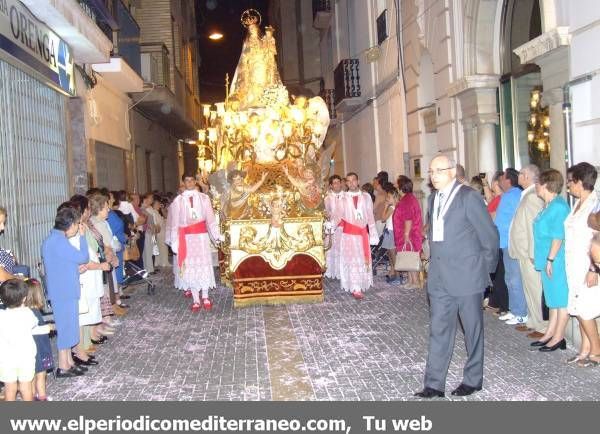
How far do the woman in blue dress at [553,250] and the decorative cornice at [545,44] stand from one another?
1.98m

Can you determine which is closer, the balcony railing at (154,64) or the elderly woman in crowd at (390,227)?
the elderly woman in crowd at (390,227)

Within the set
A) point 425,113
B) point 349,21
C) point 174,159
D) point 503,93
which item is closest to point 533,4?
point 503,93

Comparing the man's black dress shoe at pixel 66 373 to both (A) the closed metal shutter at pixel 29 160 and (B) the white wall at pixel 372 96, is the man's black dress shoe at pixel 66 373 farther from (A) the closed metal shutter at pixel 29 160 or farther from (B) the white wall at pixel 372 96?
(B) the white wall at pixel 372 96

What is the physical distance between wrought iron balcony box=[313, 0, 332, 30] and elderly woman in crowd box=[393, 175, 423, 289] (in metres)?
16.7

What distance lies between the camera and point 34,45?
10617 mm

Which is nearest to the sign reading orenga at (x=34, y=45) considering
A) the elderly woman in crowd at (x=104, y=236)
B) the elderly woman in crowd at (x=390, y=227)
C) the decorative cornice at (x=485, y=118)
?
the elderly woman in crowd at (x=104, y=236)

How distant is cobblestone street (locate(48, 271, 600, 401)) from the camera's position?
257 inches

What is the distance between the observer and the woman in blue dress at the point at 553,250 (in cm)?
756

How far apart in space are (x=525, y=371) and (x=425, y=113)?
9.64m

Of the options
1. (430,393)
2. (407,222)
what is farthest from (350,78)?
(430,393)

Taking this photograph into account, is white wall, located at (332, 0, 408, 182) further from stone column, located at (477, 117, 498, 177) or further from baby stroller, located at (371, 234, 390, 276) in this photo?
stone column, located at (477, 117, 498, 177)

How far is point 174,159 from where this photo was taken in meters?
32.0

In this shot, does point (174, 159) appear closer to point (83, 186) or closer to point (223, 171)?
point (83, 186)

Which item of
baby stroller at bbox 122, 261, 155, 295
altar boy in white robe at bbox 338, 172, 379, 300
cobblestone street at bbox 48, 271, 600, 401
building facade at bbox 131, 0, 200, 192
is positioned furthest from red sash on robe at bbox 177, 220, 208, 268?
building facade at bbox 131, 0, 200, 192
